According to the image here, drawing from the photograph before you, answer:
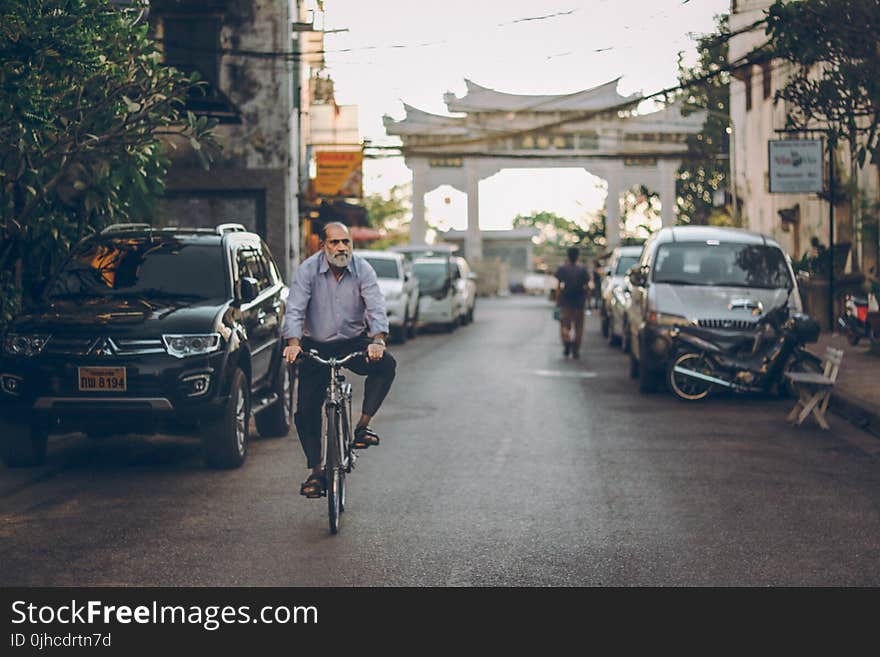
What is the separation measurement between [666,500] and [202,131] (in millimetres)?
6166

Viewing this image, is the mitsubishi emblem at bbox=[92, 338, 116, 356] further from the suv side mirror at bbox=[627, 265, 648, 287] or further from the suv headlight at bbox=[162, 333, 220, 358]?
the suv side mirror at bbox=[627, 265, 648, 287]

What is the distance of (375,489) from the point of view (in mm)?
10055

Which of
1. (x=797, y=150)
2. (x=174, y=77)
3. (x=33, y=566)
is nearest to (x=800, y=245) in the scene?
(x=797, y=150)

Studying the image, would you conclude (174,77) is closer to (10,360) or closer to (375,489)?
(10,360)

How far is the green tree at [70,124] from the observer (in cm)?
1149

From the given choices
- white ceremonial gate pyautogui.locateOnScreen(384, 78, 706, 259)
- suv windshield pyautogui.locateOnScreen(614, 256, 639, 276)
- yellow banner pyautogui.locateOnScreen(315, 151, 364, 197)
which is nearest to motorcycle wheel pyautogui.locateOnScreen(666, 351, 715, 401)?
suv windshield pyautogui.locateOnScreen(614, 256, 639, 276)


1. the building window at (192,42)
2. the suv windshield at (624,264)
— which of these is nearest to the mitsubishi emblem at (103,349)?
the suv windshield at (624,264)

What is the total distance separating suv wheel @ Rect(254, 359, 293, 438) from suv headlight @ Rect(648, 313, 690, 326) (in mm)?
5141

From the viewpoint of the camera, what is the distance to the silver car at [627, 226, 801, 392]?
1645cm

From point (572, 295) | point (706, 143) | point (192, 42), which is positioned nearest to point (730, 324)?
point (572, 295)

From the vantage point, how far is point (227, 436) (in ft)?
Result: 35.7

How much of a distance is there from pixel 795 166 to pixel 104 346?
19.2 m

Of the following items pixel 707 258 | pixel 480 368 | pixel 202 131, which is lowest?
pixel 480 368

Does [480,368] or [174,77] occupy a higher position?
[174,77]
